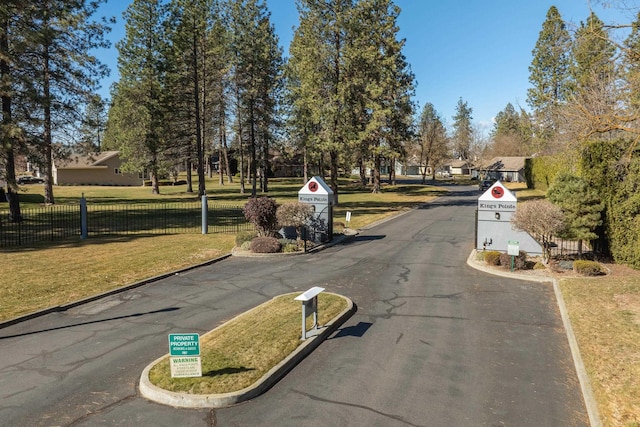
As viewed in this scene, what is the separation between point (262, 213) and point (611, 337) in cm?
1345

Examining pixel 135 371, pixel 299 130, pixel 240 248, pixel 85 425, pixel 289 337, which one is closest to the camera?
pixel 85 425

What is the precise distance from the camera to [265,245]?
18.6 meters

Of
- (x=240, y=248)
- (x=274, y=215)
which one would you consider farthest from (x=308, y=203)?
(x=240, y=248)

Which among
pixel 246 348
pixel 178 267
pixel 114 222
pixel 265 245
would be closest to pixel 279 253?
pixel 265 245

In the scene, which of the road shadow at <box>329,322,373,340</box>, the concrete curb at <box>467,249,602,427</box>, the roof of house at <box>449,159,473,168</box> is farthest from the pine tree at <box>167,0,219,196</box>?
the roof of house at <box>449,159,473,168</box>

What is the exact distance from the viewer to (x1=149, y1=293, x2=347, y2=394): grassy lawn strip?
23.2 ft

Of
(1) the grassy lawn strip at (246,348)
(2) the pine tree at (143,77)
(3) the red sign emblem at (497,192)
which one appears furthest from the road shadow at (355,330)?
(2) the pine tree at (143,77)

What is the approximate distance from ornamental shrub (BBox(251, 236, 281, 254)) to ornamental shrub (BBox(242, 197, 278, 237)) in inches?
36.2

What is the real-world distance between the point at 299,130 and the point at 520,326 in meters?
38.8

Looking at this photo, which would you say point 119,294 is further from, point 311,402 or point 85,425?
point 311,402

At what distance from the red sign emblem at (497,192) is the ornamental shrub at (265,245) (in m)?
9.47

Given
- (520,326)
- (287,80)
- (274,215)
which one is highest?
(287,80)

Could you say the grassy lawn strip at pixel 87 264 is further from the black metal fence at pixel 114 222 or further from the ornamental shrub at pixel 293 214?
the ornamental shrub at pixel 293 214

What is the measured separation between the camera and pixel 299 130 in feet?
154
